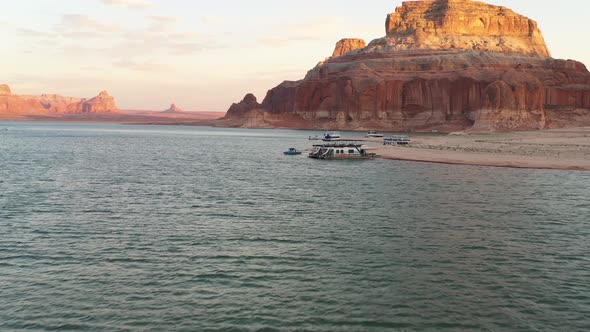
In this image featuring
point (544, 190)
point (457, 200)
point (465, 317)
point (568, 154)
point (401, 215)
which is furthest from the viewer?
point (568, 154)

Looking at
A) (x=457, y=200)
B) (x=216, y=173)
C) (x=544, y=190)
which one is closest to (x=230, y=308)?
(x=457, y=200)

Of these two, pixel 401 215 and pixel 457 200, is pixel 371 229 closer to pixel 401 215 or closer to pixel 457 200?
pixel 401 215

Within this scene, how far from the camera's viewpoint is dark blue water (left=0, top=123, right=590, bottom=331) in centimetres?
1852

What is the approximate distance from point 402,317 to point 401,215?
19250mm

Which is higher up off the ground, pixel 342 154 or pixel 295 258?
pixel 342 154

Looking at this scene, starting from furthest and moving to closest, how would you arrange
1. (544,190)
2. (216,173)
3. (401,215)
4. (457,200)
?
(216,173), (544,190), (457,200), (401,215)

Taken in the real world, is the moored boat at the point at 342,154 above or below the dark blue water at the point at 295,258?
above

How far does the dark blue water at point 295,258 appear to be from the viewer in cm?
1852

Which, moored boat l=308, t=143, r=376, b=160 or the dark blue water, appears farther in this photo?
moored boat l=308, t=143, r=376, b=160

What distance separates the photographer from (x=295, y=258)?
83.7ft

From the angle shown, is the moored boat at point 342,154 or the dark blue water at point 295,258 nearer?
the dark blue water at point 295,258

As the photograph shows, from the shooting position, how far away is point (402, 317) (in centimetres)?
1834

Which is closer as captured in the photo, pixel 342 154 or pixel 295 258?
pixel 295 258

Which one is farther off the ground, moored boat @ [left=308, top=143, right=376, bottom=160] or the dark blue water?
moored boat @ [left=308, top=143, right=376, bottom=160]
